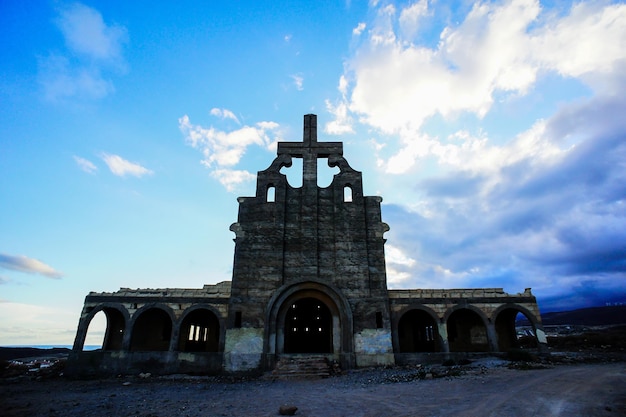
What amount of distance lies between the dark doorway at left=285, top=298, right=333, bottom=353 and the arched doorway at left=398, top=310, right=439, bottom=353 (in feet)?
18.4

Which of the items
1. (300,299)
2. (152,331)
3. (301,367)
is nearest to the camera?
(301,367)

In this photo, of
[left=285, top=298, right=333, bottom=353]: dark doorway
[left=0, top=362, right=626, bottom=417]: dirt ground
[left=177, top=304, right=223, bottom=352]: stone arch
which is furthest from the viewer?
[left=285, top=298, right=333, bottom=353]: dark doorway

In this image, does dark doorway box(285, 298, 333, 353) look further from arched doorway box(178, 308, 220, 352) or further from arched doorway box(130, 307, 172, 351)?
arched doorway box(130, 307, 172, 351)

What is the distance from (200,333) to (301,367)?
36.3ft

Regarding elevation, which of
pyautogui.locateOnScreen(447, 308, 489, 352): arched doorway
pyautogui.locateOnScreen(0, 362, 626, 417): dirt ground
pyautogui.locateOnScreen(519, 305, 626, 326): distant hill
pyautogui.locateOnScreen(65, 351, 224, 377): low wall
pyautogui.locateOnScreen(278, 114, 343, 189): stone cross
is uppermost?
pyautogui.locateOnScreen(278, 114, 343, 189): stone cross

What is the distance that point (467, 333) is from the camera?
24.9m

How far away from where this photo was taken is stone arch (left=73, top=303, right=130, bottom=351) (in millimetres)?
21391

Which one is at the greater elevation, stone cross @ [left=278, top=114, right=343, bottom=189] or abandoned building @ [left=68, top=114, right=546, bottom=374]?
stone cross @ [left=278, top=114, right=343, bottom=189]

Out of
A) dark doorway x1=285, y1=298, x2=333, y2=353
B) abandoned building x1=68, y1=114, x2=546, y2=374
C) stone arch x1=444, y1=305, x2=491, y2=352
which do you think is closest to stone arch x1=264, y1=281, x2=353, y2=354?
abandoned building x1=68, y1=114, x2=546, y2=374

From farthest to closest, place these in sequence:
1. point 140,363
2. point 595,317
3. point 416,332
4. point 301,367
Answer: point 595,317, point 416,332, point 140,363, point 301,367

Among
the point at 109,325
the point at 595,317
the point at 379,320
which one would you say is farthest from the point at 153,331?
the point at 595,317

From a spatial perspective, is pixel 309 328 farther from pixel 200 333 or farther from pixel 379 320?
pixel 200 333

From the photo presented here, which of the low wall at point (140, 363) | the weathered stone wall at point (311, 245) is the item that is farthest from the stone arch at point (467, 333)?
the low wall at point (140, 363)

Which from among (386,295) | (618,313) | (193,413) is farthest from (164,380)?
(618,313)
